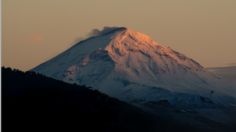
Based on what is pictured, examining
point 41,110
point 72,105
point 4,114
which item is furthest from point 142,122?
point 4,114

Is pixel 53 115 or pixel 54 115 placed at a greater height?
pixel 54 115

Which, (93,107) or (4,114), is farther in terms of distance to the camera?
(93,107)

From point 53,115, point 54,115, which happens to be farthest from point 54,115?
point 53,115

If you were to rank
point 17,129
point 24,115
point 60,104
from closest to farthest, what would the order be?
point 17,129
point 24,115
point 60,104

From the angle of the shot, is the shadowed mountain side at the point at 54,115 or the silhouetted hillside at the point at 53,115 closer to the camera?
the silhouetted hillside at the point at 53,115

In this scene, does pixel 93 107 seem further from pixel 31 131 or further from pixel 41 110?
pixel 31 131

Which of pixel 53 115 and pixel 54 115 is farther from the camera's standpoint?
pixel 54 115

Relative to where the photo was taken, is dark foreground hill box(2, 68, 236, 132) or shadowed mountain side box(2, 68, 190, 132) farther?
shadowed mountain side box(2, 68, 190, 132)

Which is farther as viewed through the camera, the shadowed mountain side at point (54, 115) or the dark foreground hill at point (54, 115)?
the shadowed mountain side at point (54, 115)

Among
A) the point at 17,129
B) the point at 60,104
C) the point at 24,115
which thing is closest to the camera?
the point at 17,129

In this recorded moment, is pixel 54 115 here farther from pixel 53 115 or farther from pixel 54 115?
pixel 53 115

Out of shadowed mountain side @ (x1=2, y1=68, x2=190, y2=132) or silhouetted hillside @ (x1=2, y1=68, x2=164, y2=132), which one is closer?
silhouetted hillside @ (x1=2, y1=68, x2=164, y2=132)
